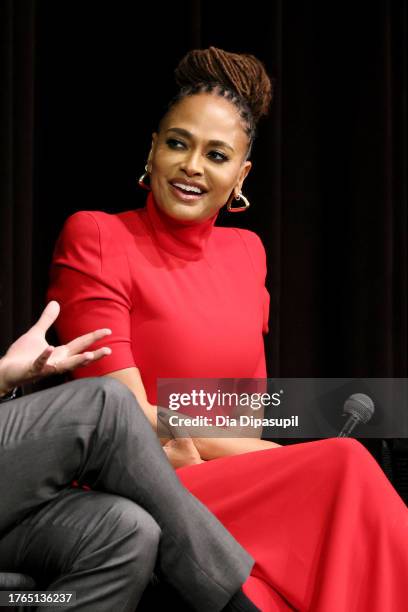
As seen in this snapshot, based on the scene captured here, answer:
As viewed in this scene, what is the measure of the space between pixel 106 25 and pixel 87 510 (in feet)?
4.19

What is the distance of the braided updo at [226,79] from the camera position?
203 centimetres

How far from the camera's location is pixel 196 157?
198 cm

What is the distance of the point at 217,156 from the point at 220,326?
0.32 m

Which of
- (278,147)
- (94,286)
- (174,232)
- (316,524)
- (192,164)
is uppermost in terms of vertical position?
(278,147)

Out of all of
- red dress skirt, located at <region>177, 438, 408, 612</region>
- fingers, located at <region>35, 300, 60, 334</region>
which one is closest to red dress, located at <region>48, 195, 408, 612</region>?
red dress skirt, located at <region>177, 438, 408, 612</region>

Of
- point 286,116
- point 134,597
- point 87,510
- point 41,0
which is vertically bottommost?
point 134,597

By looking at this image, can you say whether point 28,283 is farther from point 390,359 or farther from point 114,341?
point 390,359

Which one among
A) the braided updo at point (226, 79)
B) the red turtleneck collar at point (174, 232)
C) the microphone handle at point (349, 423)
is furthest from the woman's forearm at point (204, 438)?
the braided updo at point (226, 79)

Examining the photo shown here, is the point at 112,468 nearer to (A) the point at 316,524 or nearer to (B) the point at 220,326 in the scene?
(A) the point at 316,524

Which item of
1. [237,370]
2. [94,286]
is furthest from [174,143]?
[237,370]

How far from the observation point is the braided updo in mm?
2031

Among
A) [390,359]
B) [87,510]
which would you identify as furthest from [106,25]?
[87,510]

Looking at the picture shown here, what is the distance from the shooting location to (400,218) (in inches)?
105

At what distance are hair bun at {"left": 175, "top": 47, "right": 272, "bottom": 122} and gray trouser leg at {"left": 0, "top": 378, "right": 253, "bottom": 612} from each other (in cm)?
81
